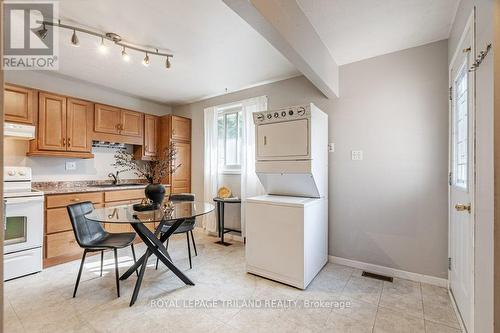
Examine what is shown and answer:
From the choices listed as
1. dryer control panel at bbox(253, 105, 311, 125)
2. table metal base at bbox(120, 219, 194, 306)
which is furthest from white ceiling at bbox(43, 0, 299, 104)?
table metal base at bbox(120, 219, 194, 306)

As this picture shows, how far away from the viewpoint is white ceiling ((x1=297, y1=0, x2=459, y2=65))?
1845mm

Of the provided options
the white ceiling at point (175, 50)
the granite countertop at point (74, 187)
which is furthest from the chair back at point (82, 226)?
the white ceiling at point (175, 50)

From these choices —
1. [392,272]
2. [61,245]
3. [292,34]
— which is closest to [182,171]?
[61,245]

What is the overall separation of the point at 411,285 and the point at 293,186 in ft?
5.09

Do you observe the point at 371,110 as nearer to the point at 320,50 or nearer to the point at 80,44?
the point at 320,50

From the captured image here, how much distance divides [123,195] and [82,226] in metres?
1.28

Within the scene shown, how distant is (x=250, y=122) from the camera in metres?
3.63

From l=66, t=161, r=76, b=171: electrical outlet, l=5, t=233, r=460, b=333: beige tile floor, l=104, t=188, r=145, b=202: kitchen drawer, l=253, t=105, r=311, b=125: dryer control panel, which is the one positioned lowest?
l=5, t=233, r=460, b=333: beige tile floor

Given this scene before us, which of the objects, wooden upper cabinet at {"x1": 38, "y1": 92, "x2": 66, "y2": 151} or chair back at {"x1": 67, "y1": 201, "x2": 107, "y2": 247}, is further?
wooden upper cabinet at {"x1": 38, "y1": 92, "x2": 66, "y2": 151}

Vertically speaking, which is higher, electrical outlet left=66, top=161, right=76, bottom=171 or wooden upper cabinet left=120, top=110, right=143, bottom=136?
wooden upper cabinet left=120, top=110, right=143, bottom=136

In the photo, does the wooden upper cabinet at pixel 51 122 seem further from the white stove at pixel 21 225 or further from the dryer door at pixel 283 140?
the dryer door at pixel 283 140

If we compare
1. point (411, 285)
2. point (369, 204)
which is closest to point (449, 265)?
point (411, 285)

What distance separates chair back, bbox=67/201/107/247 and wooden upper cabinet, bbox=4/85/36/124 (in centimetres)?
148

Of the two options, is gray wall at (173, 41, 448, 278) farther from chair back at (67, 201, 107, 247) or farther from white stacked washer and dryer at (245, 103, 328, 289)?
chair back at (67, 201, 107, 247)
